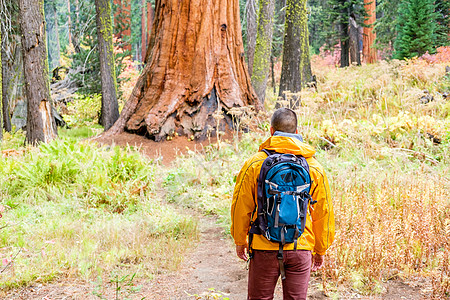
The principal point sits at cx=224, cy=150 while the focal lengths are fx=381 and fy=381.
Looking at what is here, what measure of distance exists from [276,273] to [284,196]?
0.49 meters

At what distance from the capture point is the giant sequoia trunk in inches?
327

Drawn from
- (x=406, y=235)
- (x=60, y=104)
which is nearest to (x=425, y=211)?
(x=406, y=235)

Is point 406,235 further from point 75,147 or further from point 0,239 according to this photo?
point 75,147

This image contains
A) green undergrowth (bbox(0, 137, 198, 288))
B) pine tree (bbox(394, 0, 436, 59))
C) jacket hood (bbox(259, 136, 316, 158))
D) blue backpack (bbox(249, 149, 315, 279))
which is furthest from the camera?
pine tree (bbox(394, 0, 436, 59))

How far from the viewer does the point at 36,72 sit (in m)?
7.83

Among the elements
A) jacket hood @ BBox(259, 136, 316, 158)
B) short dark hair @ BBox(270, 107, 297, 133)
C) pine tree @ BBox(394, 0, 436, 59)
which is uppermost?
pine tree @ BBox(394, 0, 436, 59)

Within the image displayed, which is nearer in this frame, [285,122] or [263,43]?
[285,122]

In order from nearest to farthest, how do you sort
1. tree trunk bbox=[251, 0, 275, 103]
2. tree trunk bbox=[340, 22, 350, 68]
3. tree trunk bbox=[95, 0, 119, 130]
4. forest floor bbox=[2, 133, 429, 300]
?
forest floor bbox=[2, 133, 429, 300] < tree trunk bbox=[95, 0, 119, 130] < tree trunk bbox=[251, 0, 275, 103] < tree trunk bbox=[340, 22, 350, 68]

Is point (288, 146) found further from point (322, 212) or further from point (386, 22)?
point (386, 22)

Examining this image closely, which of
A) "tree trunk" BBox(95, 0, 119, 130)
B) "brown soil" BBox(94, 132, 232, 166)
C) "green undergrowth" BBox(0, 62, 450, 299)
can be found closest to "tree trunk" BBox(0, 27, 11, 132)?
"tree trunk" BBox(95, 0, 119, 130)

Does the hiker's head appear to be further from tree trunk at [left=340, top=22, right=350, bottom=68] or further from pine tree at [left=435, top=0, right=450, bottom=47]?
pine tree at [left=435, top=0, right=450, bottom=47]

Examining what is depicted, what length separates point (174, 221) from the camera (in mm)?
4727

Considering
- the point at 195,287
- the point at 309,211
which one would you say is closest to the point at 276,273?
the point at 309,211

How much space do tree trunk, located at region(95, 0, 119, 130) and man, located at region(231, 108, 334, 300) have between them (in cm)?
930
